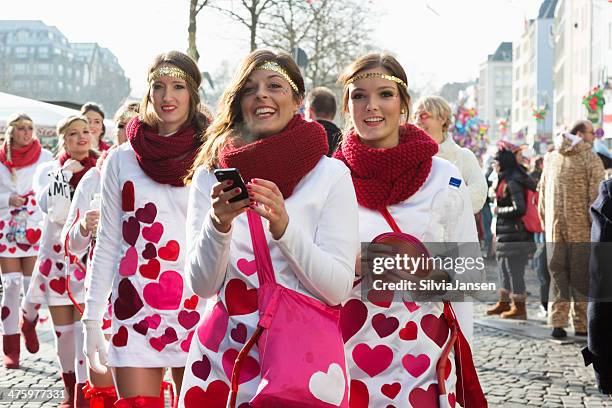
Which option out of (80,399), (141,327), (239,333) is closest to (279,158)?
(239,333)

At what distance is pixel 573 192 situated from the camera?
9.44m

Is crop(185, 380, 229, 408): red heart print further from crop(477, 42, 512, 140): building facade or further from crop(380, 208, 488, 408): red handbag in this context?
crop(477, 42, 512, 140): building facade

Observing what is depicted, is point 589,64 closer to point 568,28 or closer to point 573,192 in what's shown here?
point 568,28

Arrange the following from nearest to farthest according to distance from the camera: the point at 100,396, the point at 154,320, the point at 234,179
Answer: the point at 234,179
the point at 154,320
the point at 100,396

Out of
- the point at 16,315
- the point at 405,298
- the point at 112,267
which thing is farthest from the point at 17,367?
the point at 405,298

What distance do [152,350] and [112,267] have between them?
414 mm

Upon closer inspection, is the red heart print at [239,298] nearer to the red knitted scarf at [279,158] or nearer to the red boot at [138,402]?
the red knitted scarf at [279,158]

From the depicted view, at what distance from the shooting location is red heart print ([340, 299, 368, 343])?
368 centimetres

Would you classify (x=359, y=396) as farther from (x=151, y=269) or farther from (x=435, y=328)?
(x=151, y=269)

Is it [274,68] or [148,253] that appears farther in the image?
[148,253]

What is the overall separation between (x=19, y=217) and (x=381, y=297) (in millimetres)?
6348

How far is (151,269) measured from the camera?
4.48 m

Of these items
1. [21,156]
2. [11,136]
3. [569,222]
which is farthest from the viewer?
[569,222]

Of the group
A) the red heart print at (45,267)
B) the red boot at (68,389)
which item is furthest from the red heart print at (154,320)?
the red heart print at (45,267)
